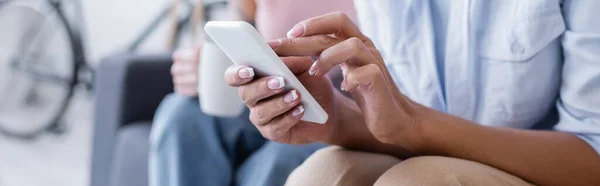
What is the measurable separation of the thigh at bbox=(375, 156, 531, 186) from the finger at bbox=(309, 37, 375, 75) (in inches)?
4.0

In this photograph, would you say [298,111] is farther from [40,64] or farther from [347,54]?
[40,64]

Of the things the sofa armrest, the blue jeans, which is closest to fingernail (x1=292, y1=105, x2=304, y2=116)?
the blue jeans

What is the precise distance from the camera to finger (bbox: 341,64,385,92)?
565 millimetres

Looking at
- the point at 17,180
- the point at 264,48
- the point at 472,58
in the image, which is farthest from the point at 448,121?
the point at 17,180

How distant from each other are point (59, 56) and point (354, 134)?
5.79 ft

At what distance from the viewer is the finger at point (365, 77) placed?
57cm

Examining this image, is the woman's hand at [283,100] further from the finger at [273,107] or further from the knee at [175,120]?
the knee at [175,120]

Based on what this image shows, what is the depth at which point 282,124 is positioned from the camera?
0.65m

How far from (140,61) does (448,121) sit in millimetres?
778

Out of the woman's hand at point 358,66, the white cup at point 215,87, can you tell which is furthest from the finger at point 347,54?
the white cup at point 215,87

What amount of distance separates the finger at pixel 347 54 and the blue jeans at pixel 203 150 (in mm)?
275

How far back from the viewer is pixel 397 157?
0.76 metres

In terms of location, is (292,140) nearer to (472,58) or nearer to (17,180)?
(472,58)

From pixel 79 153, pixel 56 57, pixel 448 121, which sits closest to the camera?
pixel 448 121
